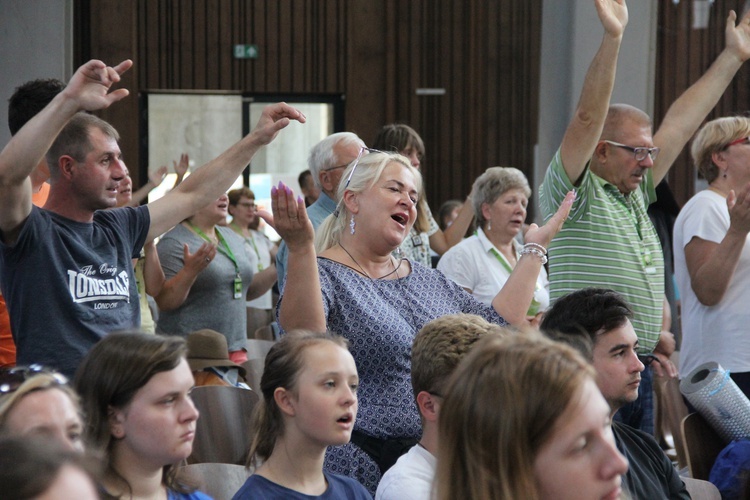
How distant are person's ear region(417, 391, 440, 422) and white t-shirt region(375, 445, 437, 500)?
0.07 m

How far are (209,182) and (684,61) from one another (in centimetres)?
686

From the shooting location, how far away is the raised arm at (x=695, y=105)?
357 cm

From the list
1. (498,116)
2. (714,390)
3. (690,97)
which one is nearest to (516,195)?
(690,97)

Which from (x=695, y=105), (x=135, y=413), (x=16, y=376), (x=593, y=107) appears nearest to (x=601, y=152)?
(x=593, y=107)

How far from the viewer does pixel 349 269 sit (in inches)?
101

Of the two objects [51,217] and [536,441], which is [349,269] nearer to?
[51,217]

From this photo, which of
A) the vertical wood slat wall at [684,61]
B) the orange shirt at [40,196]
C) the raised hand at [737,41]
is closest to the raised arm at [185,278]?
the orange shirt at [40,196]

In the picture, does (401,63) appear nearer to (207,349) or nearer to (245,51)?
(245,51)

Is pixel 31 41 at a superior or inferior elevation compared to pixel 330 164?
superior

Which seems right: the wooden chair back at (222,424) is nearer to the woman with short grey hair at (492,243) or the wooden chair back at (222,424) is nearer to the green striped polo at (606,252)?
the green striped polo at (606,252)

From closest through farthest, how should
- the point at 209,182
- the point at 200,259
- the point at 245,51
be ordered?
the point at 209,182 → the point at 200,259 → the point at 245,51

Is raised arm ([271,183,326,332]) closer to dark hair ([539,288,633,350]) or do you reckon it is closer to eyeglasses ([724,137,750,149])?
dark hair ([539,288,633,350])

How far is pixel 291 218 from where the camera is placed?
2262 mm

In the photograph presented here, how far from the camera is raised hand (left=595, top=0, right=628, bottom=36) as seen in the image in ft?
9.95
